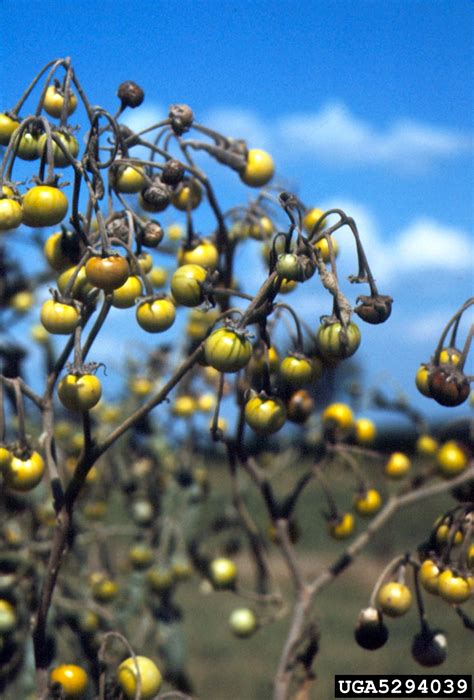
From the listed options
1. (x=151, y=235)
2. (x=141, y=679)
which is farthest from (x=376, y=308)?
(x=141, y=679)

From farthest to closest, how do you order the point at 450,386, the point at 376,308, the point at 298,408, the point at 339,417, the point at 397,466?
the point at 397,466 → the point at 339,417 → the point at 298,408 → the point at 450,386 → the point at 376,308

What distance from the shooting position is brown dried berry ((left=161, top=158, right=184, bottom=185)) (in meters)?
1.55

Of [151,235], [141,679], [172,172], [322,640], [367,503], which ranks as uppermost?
[322,640]

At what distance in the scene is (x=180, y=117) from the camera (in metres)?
1.65

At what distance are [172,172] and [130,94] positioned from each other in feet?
0.56

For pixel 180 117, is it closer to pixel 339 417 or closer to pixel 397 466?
pixel 339 417

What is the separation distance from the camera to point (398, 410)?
9.42ft

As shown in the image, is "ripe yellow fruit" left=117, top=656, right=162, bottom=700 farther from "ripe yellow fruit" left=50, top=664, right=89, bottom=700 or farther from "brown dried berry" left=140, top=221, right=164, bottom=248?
"brown dried berry" left=140, top=221, right=164, bottom=248

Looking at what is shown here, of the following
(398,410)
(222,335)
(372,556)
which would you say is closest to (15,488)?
(222,335)

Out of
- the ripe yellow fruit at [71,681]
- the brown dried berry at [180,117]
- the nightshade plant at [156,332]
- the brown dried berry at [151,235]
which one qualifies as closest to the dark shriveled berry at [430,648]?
the nightshade plant at [156,332]

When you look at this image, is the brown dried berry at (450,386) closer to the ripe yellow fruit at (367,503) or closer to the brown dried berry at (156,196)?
the brown dried berry at (156,196)

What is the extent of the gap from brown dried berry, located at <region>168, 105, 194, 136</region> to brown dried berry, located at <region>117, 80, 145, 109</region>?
0.07 meters

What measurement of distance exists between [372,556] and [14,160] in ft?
41.0

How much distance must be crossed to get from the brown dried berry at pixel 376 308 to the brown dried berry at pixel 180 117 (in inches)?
21.6
